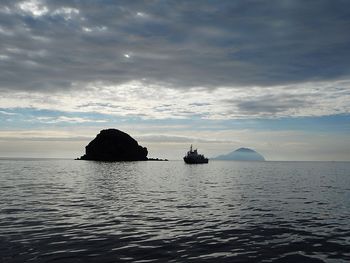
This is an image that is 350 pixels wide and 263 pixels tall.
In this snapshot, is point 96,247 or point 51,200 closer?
point 96,247

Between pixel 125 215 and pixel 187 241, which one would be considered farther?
pixel 125 215

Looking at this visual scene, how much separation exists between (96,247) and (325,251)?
1217 centimetres

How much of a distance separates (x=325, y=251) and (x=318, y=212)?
13.8 metres

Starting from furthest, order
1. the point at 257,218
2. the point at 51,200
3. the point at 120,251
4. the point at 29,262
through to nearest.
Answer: the point at 51,200 < the point at 257,218 < the point at 120,251 < the point at 29,262

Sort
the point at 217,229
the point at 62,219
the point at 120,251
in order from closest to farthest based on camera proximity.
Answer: the point at 120,251
the point at 217,229
the point at 62,219

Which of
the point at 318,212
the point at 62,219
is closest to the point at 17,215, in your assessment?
the point at 62,219

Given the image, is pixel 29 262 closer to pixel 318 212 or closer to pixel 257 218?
pixel 257 218

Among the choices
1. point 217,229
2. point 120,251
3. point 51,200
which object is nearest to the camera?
point 120,251

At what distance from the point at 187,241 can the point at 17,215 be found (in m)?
14.9

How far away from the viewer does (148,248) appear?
17.2 m

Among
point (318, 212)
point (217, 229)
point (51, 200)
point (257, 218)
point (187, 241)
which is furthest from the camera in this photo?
point (51, 200)

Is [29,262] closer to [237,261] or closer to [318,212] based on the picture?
[237,261]

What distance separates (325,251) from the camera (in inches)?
691

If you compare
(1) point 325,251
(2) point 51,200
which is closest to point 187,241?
(1) point 325,251
